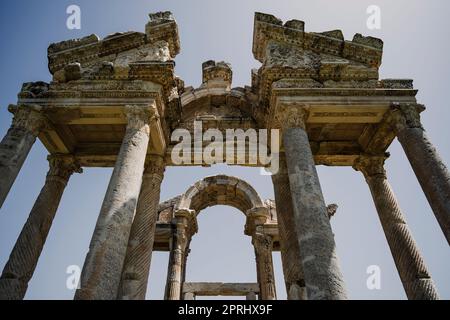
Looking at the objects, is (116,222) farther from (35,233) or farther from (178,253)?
(178,253)

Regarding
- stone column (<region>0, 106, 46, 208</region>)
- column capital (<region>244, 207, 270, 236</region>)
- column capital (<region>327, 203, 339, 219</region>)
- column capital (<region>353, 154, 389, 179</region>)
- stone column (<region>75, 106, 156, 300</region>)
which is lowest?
stone column (<region>75, 106, 156, 300</region>)

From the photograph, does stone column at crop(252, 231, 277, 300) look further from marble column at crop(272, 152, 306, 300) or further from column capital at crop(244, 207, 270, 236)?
marble column at crop(272, 152, 306, 300)

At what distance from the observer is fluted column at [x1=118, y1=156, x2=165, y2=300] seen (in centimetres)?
877

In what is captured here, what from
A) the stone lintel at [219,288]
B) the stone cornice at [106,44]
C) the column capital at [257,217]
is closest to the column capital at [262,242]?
the column capital at [257,217]

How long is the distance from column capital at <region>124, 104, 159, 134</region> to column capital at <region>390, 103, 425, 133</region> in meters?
6.76

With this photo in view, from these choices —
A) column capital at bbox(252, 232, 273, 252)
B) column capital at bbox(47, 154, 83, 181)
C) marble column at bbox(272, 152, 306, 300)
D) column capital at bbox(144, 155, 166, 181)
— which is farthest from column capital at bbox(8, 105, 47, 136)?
column capital at bbox(252, 232, 273, 252)

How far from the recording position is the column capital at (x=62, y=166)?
1116 cm

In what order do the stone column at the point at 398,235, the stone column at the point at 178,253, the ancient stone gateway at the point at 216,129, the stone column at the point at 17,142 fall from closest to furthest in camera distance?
the ancient stone gateway at the point at 216,129, the stone column at the point at 17,142, the stone column at the point at 398,235, the stone column at the point at 178,253

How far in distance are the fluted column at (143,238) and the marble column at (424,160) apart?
24.1 feet

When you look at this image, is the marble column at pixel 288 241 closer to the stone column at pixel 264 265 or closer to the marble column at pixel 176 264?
the stone column at pixel 264 265

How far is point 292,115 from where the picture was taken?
8.99 m

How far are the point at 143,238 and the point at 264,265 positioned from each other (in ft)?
23.5

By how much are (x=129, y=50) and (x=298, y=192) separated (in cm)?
735
